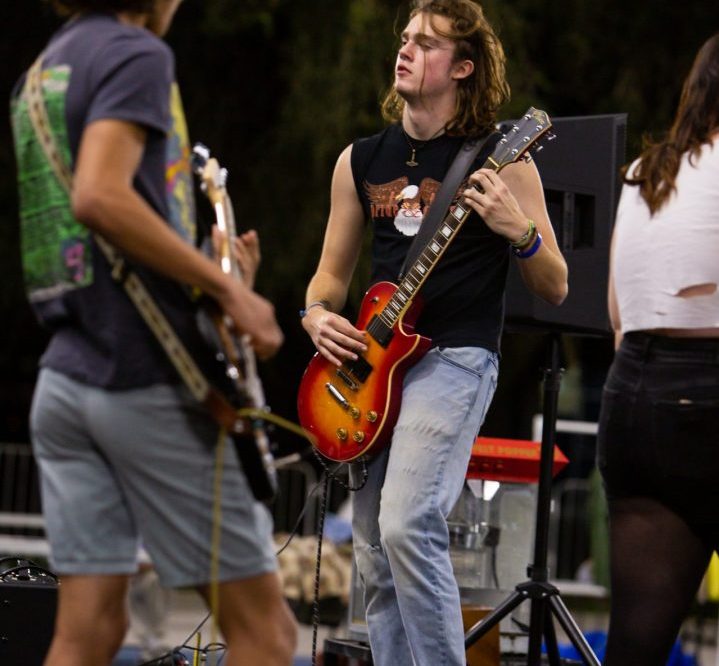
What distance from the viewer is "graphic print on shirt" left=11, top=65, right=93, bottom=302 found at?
273cm

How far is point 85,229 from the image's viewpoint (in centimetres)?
274

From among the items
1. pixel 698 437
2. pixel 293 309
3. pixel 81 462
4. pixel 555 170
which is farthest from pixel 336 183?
pixel 293 309

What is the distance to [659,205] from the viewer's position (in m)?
3.40

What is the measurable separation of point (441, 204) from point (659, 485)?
1.17 m

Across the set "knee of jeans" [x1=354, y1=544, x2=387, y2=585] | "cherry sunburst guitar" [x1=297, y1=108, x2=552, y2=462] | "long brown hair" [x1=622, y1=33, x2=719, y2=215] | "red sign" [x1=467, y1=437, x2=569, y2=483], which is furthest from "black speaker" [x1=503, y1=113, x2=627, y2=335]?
"long brown hair" [x1=622, y1=33, x2=719, y2=215]

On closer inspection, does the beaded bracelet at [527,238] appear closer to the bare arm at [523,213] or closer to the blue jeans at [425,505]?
the bare arm at [523,213]

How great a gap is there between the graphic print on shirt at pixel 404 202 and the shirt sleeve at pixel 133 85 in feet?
5.23

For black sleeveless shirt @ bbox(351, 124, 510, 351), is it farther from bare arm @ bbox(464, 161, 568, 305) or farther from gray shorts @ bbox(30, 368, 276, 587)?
gray shorts @ bbox(30, 368, 276, 587)

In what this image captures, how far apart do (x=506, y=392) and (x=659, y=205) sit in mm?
9948

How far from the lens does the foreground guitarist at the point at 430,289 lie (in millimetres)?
3918

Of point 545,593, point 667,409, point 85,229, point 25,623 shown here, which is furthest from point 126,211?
point 545,593

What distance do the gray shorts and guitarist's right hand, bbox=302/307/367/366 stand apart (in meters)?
1.40

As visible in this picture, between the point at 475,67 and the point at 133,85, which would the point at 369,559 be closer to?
Result: the point at 475,67

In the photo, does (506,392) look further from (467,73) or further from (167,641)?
(467,73)
